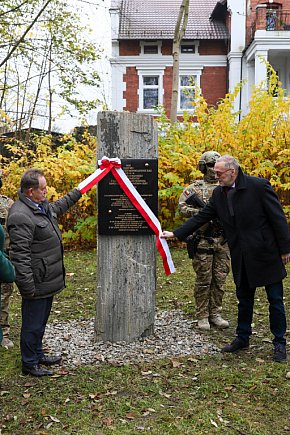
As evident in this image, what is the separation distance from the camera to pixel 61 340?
6117mm

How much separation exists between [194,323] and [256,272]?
5.29ft

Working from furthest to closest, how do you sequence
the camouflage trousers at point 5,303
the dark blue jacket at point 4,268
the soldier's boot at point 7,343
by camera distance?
1. the soldier's boot at point 7,343
2. the camouflage trousers at point 5,303
3. the dark blue jacket at point 4,268

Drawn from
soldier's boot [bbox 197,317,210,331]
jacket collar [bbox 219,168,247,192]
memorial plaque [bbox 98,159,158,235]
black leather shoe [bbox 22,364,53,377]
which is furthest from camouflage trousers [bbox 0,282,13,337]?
jacket collar [bbox 219,168,247,192]

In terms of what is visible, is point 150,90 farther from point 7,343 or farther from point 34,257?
point 34,257

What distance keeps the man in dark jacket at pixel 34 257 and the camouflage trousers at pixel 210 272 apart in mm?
1848

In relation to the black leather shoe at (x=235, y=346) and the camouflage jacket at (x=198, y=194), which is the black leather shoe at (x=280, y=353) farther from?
the camouflage jacket at (x=198, y=194)

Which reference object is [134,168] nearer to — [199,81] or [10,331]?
[10,331]

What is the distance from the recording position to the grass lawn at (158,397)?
4133 mm

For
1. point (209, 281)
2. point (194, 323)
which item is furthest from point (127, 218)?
point (194, 323)

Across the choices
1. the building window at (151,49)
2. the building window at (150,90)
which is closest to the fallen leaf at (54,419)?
the building window at (150,90)

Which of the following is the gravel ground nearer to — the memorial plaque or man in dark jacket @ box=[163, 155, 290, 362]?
man in dark jacket @ box=[163, 155, 290, 362]

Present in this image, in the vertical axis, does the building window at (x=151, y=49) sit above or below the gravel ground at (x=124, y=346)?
above

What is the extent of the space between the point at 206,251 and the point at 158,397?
2.06m

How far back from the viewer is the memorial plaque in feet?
18.6
